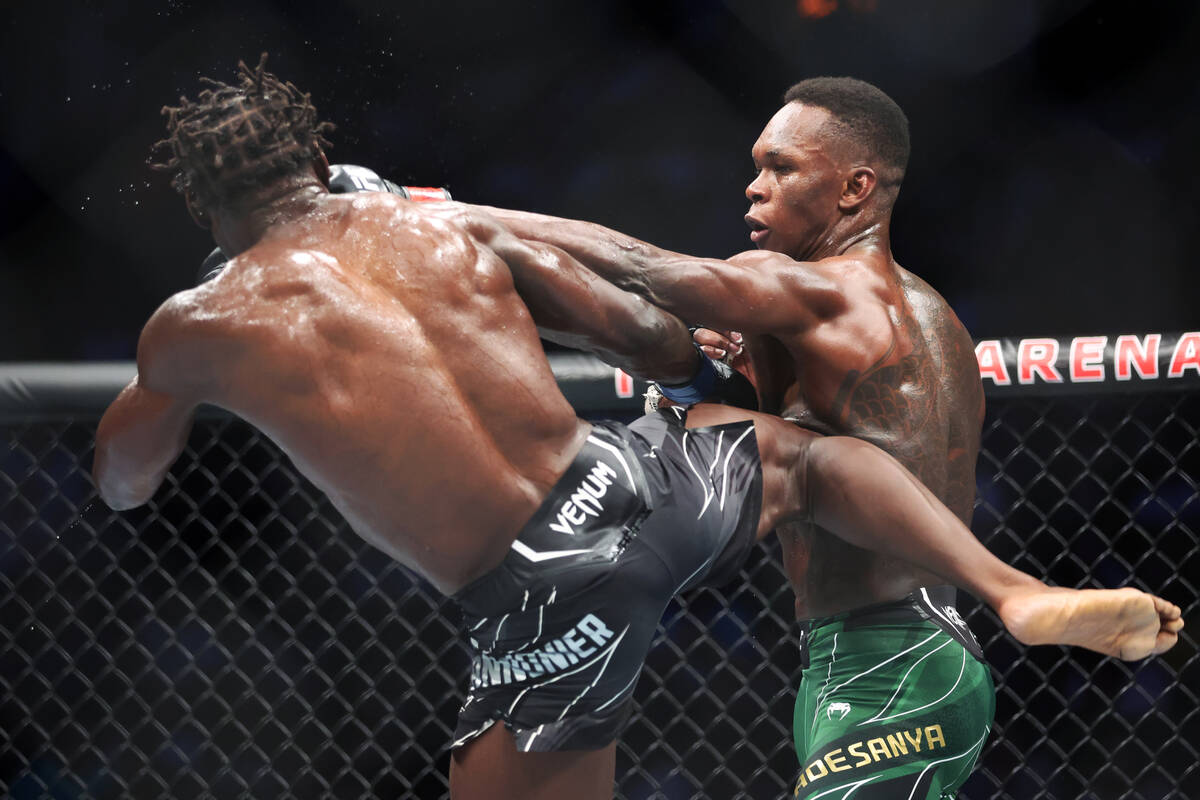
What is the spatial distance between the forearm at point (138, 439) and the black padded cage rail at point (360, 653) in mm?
968

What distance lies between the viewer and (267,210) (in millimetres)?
1298

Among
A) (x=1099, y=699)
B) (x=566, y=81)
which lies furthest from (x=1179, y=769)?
(x=566, y=81)

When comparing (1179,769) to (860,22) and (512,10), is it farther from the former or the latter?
(512,10)

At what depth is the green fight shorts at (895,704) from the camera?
4.71 feet

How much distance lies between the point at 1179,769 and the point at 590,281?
6.56 feet

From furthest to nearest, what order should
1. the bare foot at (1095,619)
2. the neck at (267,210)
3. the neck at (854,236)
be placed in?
the neck at (854,236) < the neck at (267,210) < the bare foot at (1095,619)

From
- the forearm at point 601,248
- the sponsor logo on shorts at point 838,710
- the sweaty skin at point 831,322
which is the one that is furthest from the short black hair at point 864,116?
the sponsor logo on shorts at point 838,710

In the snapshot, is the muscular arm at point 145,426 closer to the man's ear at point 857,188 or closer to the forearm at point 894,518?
the forearm at point 894,518

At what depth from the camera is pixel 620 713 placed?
1.32 meters

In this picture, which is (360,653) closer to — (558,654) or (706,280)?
(558,654)

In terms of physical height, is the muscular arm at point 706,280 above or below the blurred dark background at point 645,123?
above

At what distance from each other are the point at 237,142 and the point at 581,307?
0.43m

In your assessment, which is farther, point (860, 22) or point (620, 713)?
point (860, 22)

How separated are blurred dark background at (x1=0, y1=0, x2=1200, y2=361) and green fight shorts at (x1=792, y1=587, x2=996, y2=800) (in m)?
1.52
